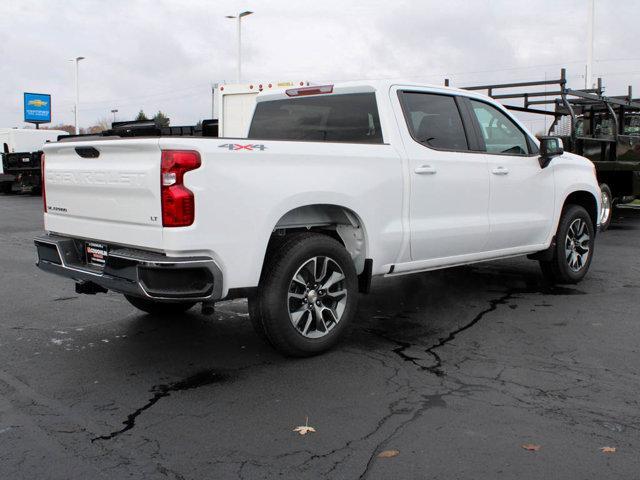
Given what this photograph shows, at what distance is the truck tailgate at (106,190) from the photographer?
4047mm

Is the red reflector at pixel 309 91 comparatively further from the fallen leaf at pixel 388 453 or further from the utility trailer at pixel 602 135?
the utility trailer at pixel 602 135

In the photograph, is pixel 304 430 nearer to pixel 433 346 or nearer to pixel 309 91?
pixel 433 346

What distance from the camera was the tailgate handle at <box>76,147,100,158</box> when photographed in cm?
448

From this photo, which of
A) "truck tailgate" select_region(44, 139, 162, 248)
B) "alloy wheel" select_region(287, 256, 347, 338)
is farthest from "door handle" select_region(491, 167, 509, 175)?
"truck tailgate" select_region(44, 139, 162, 248)

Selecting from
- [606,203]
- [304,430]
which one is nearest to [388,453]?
[304,430]

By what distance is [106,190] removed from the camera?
4.40 m

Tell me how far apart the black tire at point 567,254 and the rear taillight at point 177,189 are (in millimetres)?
4428

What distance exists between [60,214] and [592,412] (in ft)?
12.5

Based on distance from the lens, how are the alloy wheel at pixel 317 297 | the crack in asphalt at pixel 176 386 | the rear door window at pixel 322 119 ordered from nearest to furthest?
the crack in asphalt at pixel 176 386 → the alloy wheel at pixel 317 297 → the rear door window at pixel 322 119

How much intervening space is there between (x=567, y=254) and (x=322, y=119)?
3.26 m

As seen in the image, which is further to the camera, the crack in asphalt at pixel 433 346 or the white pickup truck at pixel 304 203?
the crack in asphalt at pixel 433 346

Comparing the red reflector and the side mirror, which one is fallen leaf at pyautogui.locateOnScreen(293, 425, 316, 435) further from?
the side mirror

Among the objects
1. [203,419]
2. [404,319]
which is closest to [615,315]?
[404,319]

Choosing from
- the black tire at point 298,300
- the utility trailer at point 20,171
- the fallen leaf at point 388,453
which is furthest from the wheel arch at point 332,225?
the utility trailer at point 20,171
